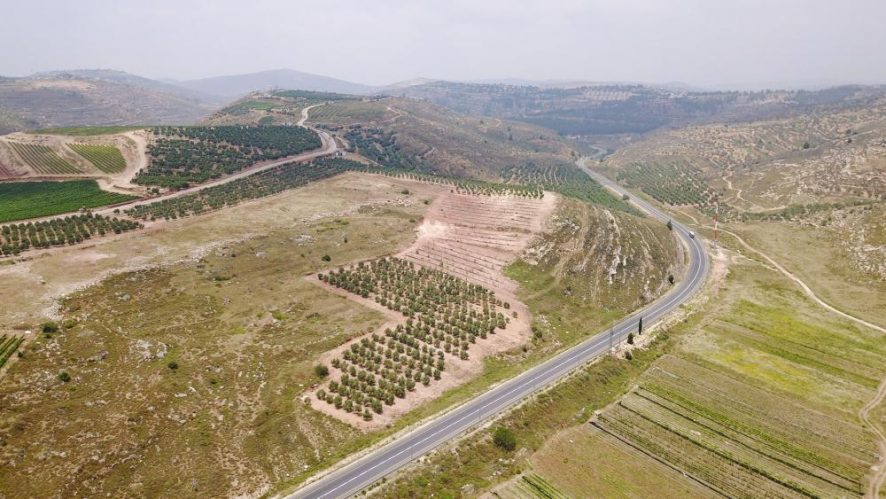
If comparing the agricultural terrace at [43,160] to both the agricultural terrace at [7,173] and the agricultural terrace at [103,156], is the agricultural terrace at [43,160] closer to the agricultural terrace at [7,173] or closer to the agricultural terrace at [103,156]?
the agricultural terrace at [7,173]

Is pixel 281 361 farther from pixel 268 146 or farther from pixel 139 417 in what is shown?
pixel 268 146

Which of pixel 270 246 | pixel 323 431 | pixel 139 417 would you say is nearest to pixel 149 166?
pixel 270 246

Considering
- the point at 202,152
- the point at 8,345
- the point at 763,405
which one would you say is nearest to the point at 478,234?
the point at 763,405

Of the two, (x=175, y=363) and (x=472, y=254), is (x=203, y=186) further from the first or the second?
(x=175, y=363)

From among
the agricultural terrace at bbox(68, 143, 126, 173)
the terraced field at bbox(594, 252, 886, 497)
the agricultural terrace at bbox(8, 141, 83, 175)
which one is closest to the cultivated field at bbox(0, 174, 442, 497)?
the terraced field at bbox(594, 252, 886, 497)

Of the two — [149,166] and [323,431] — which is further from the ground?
[149,166]
